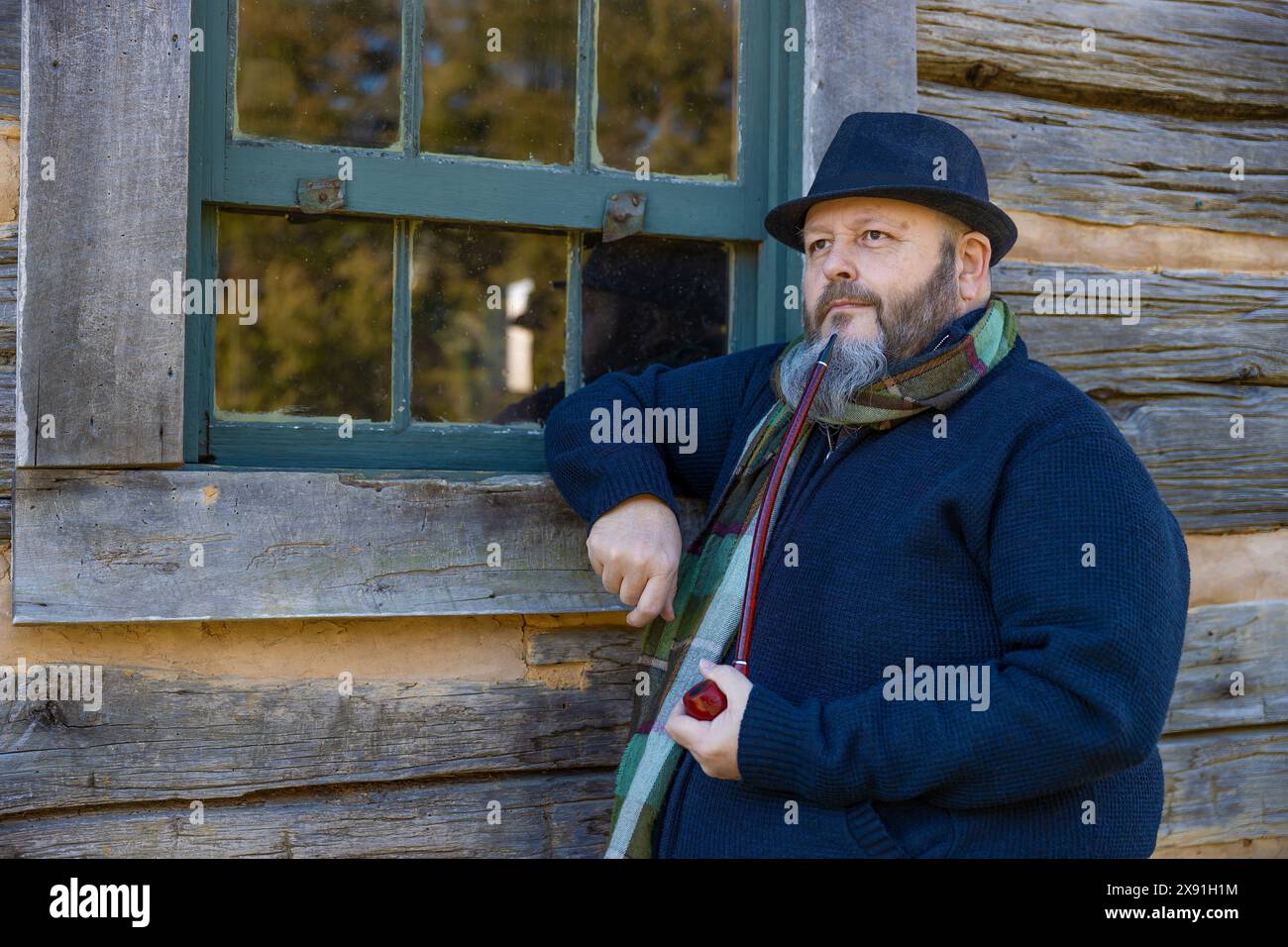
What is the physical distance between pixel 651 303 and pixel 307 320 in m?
0.67

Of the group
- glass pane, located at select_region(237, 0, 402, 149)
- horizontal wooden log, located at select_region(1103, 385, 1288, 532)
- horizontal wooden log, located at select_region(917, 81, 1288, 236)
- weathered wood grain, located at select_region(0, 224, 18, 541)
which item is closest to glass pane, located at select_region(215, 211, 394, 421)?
glass pane, located at select_region(237, 0, 402, 149)

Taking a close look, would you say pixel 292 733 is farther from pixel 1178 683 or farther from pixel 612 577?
pixel 1178 683

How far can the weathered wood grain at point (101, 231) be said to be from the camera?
1.93 m

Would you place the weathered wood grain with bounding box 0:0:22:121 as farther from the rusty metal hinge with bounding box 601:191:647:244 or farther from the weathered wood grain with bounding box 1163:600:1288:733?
the weathered wood grain with bounding box 1163:600:1288:733

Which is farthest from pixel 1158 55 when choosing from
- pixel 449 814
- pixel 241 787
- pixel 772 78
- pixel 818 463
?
pixel 241 787

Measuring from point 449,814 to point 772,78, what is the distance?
1566 millimetres

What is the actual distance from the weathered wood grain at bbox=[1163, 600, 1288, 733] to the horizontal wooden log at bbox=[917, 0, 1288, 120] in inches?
44.0

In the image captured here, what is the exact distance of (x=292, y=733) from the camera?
209 cm

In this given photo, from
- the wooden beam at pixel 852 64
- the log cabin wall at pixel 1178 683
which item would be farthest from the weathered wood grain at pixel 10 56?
the wooden beam at pixel 852 64

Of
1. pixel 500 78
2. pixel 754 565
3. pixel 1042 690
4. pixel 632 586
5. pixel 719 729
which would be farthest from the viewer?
pixel 500 78

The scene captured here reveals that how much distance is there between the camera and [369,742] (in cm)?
213

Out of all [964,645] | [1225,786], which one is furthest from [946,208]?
[1225,786]
